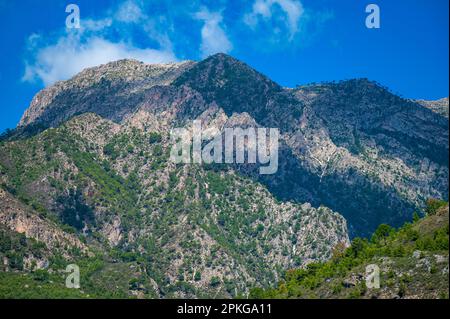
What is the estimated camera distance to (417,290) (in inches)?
6511
